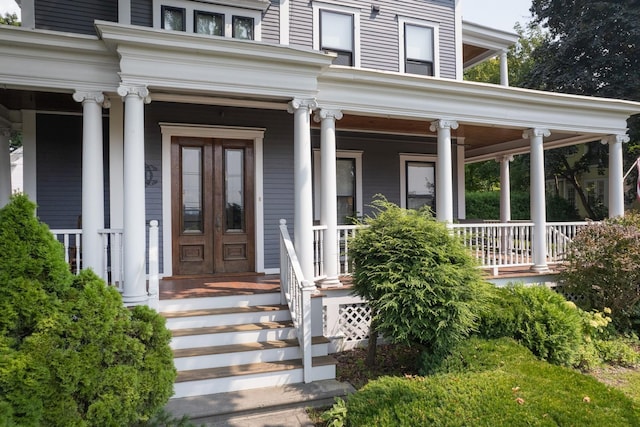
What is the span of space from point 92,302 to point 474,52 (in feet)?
39.1

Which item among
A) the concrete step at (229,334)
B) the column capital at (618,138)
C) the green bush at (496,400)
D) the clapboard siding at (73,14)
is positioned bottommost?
the green bush at (496,400)

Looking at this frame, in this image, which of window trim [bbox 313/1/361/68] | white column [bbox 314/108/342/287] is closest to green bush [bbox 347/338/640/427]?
white column [bbox 314/108/342/287]

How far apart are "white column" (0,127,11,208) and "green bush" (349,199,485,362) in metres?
6.28

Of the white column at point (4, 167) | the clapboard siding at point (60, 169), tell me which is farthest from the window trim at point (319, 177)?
the white column at point (4, 167)

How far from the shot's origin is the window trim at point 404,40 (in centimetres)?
904

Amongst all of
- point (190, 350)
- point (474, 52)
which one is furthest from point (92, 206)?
point (474, 52)

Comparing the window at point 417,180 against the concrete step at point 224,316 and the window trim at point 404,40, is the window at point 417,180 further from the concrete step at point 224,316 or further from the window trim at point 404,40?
the concrete step at point 224,316

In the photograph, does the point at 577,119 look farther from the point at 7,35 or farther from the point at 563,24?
the point at 563,24

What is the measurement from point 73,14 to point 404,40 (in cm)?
656

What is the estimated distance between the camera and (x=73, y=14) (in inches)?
274

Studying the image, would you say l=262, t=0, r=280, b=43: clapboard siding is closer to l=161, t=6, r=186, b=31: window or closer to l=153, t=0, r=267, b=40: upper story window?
l=153, t=0, r=267, b=40: upper story window

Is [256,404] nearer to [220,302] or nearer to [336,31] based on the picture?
[220,302]

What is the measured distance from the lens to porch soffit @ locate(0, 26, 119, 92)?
4770 mm

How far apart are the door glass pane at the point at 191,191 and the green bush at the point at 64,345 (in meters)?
4.10
